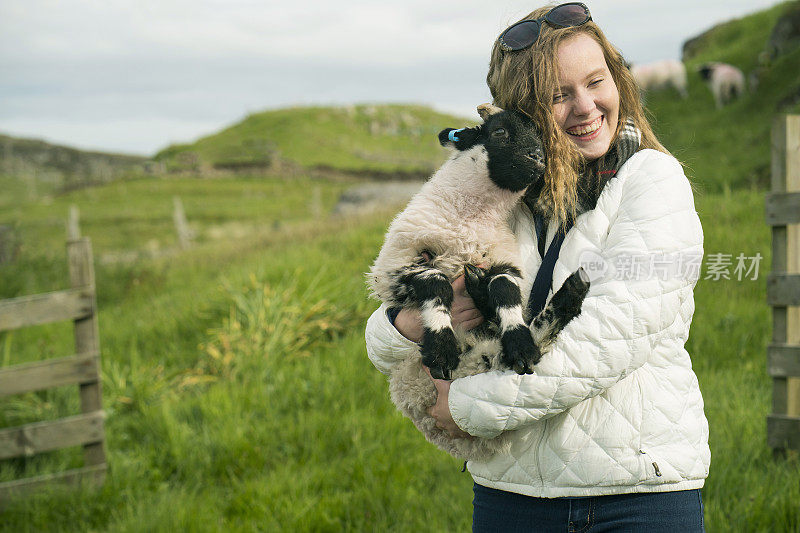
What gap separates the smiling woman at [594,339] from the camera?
189 cm

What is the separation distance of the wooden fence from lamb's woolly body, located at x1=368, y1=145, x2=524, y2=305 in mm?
4399

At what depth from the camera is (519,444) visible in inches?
86.5

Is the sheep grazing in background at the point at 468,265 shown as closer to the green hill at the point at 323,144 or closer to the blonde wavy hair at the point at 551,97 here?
the blonde wavy hair at the point at 551,97

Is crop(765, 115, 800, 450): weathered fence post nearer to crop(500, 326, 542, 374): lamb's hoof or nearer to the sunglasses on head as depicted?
the sunglasses on head

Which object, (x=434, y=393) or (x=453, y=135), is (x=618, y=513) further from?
(x=453, y=135)

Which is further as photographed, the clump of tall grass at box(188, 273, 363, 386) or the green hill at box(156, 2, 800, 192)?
the green hill at box(156, 2, 800, 192)

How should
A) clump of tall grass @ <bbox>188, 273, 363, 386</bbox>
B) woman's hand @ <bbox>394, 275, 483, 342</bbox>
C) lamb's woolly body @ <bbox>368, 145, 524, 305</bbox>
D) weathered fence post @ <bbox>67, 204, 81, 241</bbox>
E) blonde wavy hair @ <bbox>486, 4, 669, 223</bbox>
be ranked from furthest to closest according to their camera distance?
weathered fence post @ <bbox>67, 204, 81, 241</bbox>
clump of tall grass @ <bbox>188, 273, 363, 386</bbox>
lamb's woolly body @ <bbox>368, 145, 524, 305</bbox>
woman's hand @ <bbox>394, 275, 483, 342</bbox>
blonde wavy hair @ <bbox>486, 4, 669, 223</bbox>

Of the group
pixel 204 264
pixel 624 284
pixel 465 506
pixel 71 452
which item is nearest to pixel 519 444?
pixel 624 284

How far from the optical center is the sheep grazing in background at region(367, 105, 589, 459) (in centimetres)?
220

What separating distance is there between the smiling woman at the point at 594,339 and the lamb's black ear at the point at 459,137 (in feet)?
1.00

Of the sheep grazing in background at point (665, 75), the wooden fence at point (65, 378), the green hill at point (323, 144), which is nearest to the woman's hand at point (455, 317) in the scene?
the wooden fence at point (65, 378)

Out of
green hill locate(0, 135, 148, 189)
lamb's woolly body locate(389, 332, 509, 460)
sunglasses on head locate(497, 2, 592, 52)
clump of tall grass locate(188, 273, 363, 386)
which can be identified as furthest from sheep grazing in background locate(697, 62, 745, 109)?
green hill locate(0, 135, 148, 189)

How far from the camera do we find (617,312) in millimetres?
1844

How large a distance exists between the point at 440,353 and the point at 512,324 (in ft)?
0.98
